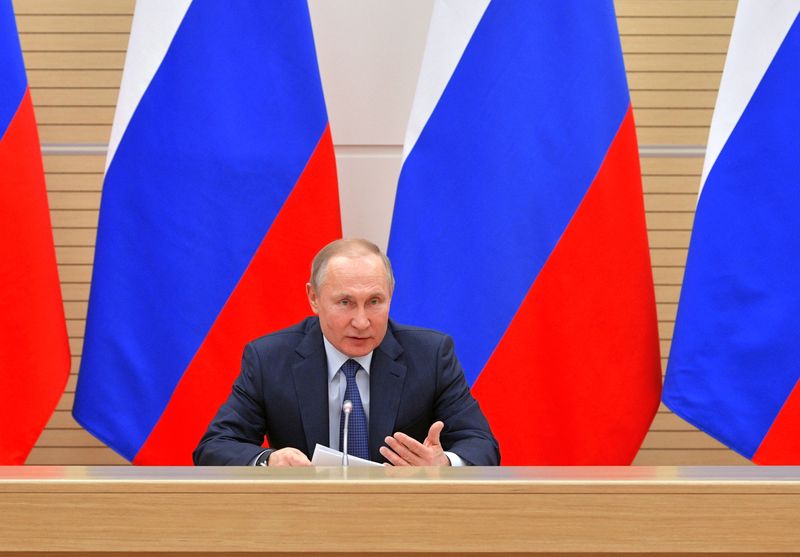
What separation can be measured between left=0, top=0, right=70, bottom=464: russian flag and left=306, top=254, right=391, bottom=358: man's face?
964 mm

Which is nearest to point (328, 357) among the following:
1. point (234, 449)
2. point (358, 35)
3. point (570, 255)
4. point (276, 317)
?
point (234, 449)

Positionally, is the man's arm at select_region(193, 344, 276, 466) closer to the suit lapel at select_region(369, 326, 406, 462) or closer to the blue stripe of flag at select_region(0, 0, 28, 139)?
→ the suit lapel at select_region(369, 326, 406, 462)

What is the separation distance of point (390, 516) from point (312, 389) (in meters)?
0.92

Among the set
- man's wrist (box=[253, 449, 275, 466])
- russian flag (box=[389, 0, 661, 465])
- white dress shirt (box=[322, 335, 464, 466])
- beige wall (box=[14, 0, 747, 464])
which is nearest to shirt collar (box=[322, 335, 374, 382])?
white dress shirt (box=[322, 335, 464, 466])

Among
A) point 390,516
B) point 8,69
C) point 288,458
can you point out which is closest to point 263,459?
point 288,458

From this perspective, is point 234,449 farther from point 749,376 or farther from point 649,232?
point 649,232

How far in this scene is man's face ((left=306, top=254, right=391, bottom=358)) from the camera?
1914 mm

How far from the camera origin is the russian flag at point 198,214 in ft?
8.05

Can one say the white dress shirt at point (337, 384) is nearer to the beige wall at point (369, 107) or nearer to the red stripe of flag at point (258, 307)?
the red stripe of flag at point (258, 307)

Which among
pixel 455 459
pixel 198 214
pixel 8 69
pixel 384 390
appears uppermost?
pixel 8 69

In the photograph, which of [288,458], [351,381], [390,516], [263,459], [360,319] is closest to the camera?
[390,516]

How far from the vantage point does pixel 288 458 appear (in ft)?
5.34

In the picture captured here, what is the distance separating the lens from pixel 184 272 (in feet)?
8.06

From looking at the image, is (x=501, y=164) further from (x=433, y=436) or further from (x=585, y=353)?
(x=433, y=436)
